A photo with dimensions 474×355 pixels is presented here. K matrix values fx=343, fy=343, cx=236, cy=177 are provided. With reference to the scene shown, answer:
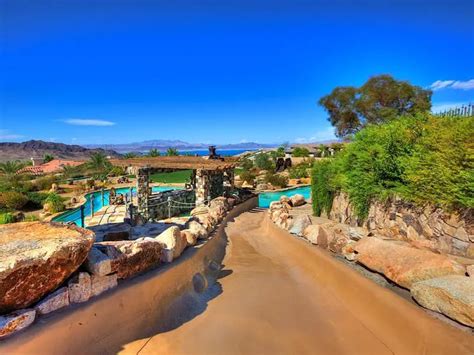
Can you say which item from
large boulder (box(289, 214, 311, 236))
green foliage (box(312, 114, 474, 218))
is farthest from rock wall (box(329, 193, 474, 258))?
large boulder (box(289, 214, 311, 236))

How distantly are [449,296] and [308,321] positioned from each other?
1562 mm

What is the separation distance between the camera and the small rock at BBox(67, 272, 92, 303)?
10.5 ft

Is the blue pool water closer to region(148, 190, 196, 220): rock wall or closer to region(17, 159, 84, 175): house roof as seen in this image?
region(148, 190, 196, 220): rock wall

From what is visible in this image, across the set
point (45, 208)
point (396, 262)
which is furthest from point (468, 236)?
point (45, 208)

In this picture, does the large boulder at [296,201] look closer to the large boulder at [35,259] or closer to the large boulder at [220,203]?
the large boulder at [220,203]

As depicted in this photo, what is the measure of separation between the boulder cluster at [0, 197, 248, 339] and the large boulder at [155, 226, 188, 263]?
0.60 metres

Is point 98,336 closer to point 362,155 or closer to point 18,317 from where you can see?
point 18,317

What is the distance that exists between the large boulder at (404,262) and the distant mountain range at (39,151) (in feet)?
307

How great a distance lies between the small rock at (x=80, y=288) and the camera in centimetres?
321

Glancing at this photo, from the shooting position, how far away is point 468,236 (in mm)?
5543

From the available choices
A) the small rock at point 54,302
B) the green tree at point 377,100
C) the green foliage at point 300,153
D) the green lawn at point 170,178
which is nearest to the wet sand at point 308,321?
the small rock at point 54,302

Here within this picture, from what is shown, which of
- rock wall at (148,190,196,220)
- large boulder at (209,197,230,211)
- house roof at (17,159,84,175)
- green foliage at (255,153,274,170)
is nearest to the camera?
large boulder at (209,197,230,211)

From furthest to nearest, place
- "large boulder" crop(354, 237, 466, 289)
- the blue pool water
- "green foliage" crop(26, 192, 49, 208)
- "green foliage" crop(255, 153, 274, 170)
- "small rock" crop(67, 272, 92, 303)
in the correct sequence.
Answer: "green foliage" crop(255, 153, 274, 170)
the blue pool water
"green foliage" crop(26, 192, 49, 208)
"large boulder" crop(354, 237, 466, 289)
"small rock" crop(67, 272, 92, 303)

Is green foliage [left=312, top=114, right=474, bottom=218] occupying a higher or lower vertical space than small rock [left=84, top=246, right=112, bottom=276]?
higher
